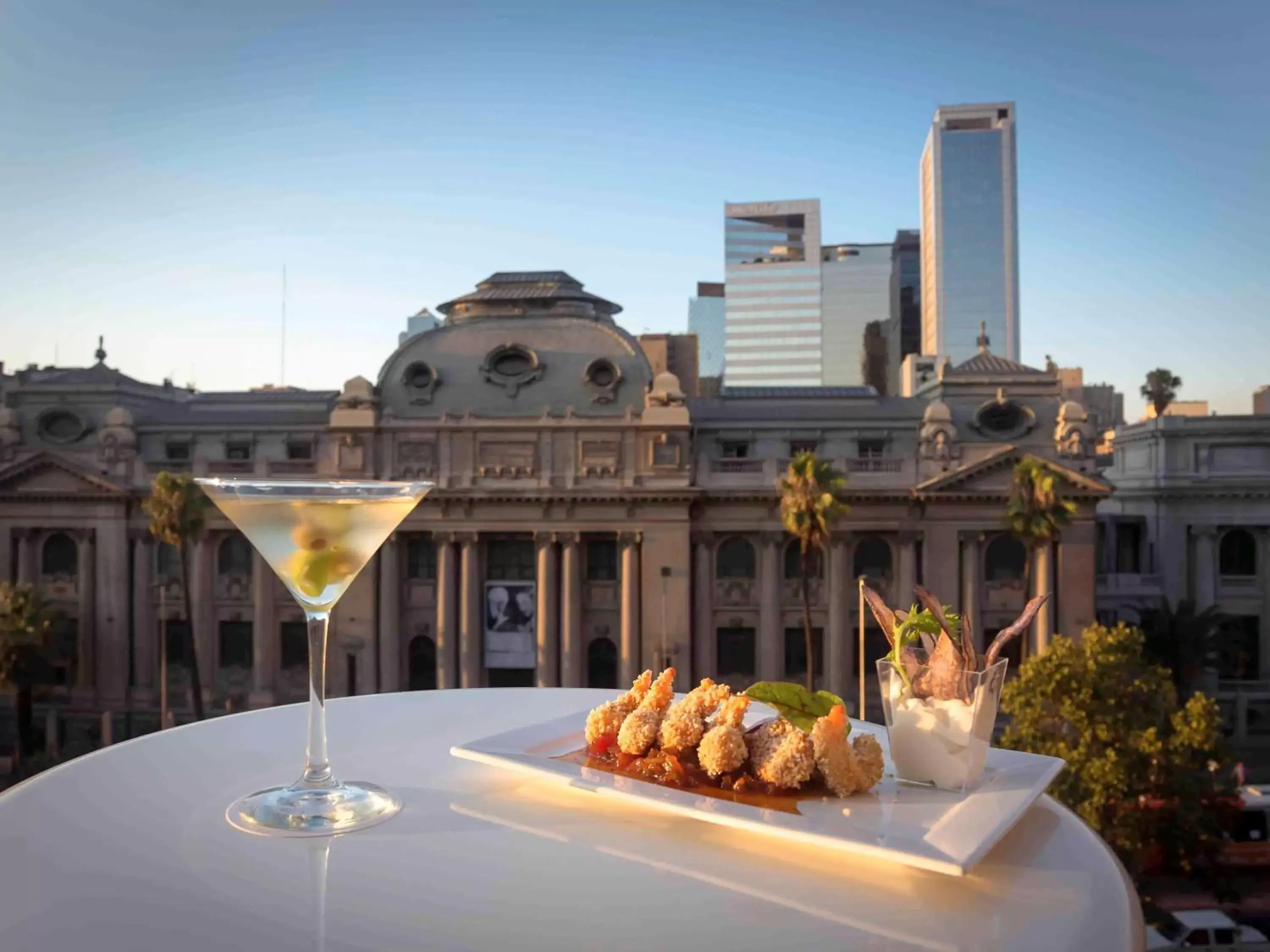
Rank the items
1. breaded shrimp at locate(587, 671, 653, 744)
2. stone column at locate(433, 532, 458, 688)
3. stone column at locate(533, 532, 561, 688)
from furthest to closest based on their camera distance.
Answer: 1. stone column at locate(433, 532, 458, 688)
2. stone column at locate(533, 532, 561, 688)
3. breaded shrimp at locate(587, 671, 653, 744)

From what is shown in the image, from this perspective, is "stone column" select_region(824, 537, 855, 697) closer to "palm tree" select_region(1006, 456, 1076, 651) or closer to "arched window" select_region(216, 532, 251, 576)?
"palm tree" select_region(1006, 456, 1076, 651)

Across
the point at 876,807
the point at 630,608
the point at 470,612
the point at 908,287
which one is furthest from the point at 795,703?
the point at 908,287

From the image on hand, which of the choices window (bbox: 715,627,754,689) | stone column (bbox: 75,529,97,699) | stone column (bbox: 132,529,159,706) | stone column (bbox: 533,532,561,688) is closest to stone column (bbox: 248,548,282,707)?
stone column (bbox: 132,529,159,706)

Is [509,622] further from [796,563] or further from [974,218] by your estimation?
[974,218]

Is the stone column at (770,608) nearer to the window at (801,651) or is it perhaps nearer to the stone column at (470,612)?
the window at (801,651)

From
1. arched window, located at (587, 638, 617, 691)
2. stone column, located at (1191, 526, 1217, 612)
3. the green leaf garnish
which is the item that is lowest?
arched window, located at (587, 638, 617, 691)

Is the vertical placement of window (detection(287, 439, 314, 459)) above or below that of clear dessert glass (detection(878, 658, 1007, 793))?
above
